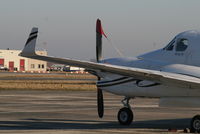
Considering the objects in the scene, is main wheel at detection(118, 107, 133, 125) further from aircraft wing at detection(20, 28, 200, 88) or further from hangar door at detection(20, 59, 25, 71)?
hangar door at detection(20, 59, 25, 71)

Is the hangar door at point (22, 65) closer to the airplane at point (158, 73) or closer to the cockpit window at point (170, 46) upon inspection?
the airplane at point (158, 73)

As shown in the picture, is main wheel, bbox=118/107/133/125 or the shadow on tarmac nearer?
the shadow on tarmac

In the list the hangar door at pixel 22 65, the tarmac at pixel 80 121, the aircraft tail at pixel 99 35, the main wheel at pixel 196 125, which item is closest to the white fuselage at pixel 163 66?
the main wheel at pixel 196 125

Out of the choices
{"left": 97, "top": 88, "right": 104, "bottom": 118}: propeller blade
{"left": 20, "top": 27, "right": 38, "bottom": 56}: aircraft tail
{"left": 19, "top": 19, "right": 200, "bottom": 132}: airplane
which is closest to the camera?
{"left": 20, "top": 27, "right": 38, "bottom": 56}: aircraft tail

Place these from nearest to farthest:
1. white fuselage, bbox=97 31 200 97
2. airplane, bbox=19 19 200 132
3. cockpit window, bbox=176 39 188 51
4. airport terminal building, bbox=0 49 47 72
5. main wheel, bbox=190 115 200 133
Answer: airplane, bbox=19 19 200 132 < main wheel, bbox=190 115 200 133 < white fuselage, bbox=97 31 200 97 < cockpit window, bbox=176 39 188 51 < airport terminal building, bbox=0 49 47 72

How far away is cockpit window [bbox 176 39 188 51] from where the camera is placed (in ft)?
64.5

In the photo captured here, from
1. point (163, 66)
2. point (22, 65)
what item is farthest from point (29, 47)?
point (22, 65)

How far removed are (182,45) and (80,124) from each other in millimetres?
5006

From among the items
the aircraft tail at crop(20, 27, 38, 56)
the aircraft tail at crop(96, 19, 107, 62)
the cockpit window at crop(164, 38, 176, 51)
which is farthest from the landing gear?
the aircraft tail at crop(20, 27, 38, 56)

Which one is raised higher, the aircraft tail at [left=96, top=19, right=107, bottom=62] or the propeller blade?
the aircraft tail at [left=96, top=19, right=107, bottom=62]

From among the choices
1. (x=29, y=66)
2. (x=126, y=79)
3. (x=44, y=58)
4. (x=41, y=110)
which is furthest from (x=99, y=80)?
(x=29, y=66)

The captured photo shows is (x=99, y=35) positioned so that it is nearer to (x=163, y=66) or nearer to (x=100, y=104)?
(x=100, y=104)

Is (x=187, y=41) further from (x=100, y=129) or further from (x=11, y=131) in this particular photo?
(x=11, y=131)

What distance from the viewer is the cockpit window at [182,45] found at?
1967 centimetres
